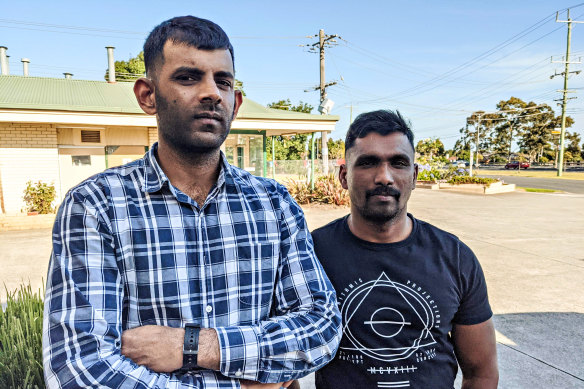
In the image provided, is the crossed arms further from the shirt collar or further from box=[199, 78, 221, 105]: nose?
box=[199, 78, 221, 105]: nose

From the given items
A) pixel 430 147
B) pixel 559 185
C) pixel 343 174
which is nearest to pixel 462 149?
pixel 430 147

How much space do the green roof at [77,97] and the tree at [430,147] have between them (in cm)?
6499

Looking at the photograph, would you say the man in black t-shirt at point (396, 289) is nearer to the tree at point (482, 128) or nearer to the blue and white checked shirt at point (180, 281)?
the blue and white checked shirt at point (180, 281)

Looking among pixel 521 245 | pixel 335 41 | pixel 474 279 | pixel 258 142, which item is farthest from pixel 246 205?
pixel 335 41

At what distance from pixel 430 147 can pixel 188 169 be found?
84.3 m

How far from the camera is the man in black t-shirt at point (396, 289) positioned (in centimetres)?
174

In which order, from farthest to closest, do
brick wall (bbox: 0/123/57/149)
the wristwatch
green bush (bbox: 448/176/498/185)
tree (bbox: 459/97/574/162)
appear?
1. tree (bbox: 459/97/574/162)
2. green bush (bbox: 448/176/498/185)
3. brick wall (bbox: 0/123/57/149)
4. the wristwatch

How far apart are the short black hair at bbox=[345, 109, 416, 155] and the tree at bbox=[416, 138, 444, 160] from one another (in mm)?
76143

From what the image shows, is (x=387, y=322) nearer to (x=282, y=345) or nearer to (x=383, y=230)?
(x=383, y=230)

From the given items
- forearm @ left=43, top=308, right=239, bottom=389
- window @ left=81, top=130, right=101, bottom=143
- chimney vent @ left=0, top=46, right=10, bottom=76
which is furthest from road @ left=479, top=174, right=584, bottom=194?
chimney vent @ left=0, top=46, right=10, bottom=76

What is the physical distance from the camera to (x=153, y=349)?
1.28 meters

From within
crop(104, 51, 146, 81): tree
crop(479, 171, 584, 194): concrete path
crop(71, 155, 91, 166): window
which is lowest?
crop(479, 171, 584, 194): concrete path

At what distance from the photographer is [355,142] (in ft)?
6.44

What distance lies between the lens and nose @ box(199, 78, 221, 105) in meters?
1.47
